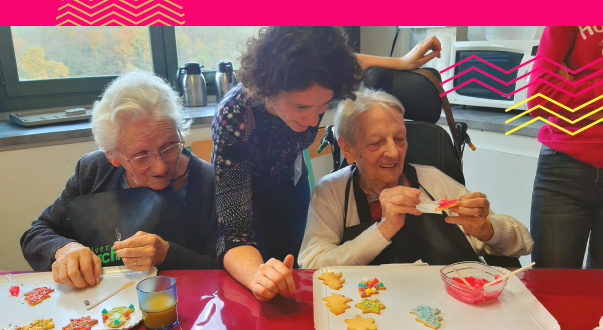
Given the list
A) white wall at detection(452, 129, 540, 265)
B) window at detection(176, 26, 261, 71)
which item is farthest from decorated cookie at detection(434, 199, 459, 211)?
window at detection(176, 26, 261, 71)

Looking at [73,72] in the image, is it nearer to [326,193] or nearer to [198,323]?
[326,193]

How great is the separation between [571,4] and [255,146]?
875 mm

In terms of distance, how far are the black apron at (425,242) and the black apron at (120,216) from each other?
55cm

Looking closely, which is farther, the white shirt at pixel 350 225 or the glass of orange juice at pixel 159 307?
the white shirt at pixel 350 225

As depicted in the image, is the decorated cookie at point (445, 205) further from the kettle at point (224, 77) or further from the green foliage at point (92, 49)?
the kettle at point (224, 77)

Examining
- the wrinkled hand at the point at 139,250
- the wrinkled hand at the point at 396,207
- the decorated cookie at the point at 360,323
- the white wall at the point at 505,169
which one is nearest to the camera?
the decorated cookie at the point at 360,323

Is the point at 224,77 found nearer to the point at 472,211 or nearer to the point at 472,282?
the point at 472,211

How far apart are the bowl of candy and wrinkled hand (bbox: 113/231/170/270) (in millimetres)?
745

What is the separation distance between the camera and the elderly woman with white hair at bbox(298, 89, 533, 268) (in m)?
1.31

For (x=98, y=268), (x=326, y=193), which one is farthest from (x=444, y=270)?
(x=98, y=268)

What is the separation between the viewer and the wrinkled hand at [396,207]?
1.29m

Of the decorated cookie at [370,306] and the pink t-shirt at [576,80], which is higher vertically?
the pink t-shirt at [576,80]

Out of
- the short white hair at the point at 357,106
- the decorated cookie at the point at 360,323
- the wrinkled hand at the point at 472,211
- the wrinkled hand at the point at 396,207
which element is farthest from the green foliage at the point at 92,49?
the decorated cookie at the point at 360,323

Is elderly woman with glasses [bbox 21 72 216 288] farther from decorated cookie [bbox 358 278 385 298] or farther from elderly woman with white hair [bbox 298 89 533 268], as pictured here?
decorated cookie [bbox 358 278 385 298]
